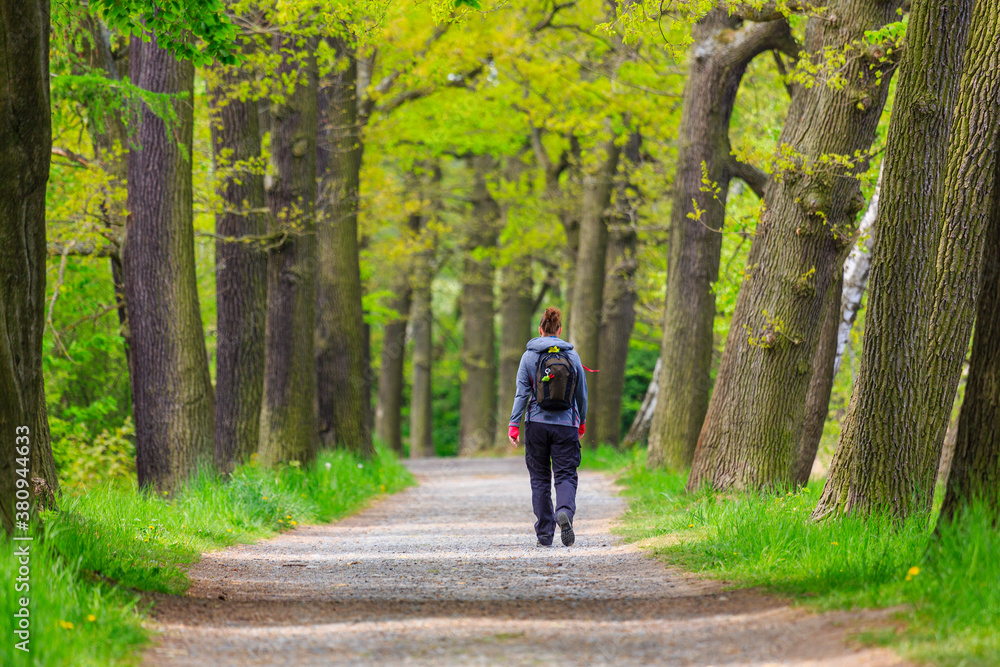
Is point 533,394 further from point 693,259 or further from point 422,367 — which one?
point 422,367

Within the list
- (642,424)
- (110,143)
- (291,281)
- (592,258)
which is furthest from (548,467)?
(642,424)

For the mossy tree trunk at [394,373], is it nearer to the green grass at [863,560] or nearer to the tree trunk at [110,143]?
the tree trunk at [110,143]

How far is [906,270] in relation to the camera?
22.0 ft

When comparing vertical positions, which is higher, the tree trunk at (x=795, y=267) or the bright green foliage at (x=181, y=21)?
the bright green foliage at (x=181, y=21)

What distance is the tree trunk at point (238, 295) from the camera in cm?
1221

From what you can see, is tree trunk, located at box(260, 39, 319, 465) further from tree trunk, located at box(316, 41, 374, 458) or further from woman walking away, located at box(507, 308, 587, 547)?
woman walking away, located at box(507, 308, 587, 547)

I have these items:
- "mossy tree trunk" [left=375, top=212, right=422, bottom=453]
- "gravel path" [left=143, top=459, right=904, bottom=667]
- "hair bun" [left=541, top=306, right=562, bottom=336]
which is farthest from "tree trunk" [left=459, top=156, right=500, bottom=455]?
"gravel path" [left=143, top=459, right=904, bottom=667]

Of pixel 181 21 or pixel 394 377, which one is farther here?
pixel 394 377

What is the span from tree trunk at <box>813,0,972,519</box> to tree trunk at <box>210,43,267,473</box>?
7.74 meters

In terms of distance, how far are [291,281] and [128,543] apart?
245 inches

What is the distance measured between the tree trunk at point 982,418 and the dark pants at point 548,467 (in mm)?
3424

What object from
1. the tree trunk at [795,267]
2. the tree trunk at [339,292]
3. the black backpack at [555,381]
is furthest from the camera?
the tree trunk at [339,292]

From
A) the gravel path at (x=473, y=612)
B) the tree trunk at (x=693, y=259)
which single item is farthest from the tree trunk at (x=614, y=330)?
the gravel path at (x=473, y=612)

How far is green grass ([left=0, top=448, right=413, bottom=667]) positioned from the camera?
424 centimetres
